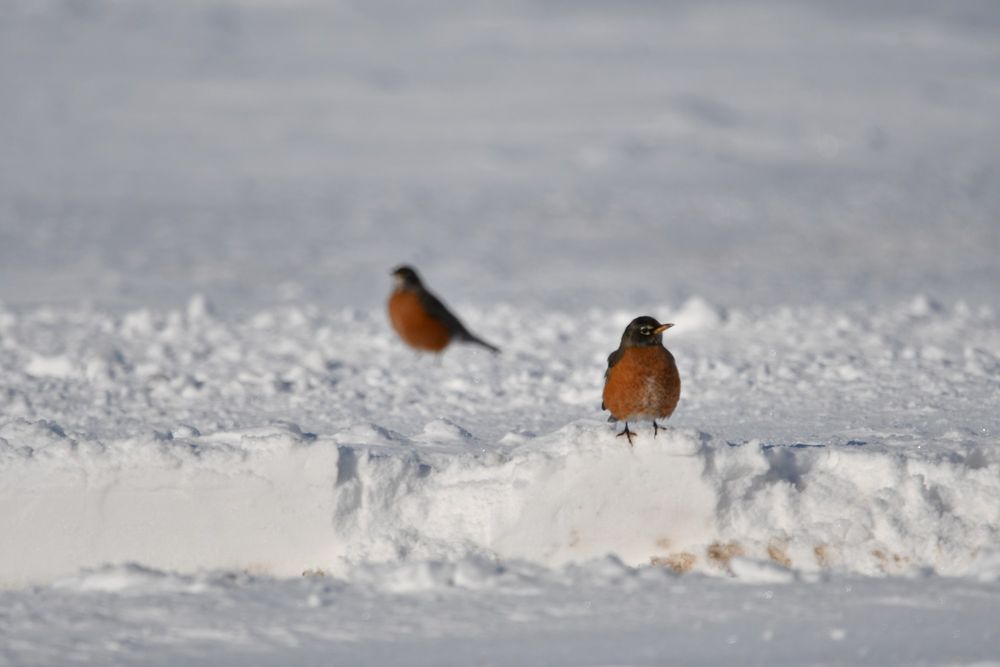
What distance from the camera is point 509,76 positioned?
21969 mm

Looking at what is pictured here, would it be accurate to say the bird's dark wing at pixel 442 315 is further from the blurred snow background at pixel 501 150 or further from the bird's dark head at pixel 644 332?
the blurred snow background at pixel 501 150

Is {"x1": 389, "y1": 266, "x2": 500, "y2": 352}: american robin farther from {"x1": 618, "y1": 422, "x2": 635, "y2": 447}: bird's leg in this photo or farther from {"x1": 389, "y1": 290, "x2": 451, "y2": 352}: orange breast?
{"x1": 618, "y1": 422, "x2": 635, "y2": 447}: bird's leg

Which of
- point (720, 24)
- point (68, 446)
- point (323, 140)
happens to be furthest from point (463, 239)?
point (720, 24)

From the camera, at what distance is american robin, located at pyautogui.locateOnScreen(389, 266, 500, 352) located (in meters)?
5.48

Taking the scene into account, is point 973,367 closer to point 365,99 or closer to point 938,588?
point 938,588

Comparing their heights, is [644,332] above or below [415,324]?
below

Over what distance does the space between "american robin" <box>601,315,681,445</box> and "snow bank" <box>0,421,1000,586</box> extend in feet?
0.46

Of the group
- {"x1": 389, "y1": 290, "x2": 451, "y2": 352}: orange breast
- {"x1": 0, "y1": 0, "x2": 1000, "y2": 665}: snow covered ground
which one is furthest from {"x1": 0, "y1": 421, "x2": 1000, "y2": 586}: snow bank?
{"x1": 389, "y1": 290, "x2": 451, "y2": 352}: orange breast

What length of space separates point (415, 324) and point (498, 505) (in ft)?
2.80

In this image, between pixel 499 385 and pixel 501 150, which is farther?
pixel 501 150

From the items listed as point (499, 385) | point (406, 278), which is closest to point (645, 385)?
point (406, 278)

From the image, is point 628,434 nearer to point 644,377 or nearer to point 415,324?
point 644,377

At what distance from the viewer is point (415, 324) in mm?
5492

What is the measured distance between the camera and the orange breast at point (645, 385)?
4.88 meters
